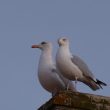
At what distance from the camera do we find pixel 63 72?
10602 mm

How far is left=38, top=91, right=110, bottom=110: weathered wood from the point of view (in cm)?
820

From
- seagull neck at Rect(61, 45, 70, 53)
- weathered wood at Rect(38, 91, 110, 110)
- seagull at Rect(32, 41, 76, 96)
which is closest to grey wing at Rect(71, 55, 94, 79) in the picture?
seagull neck at Rect(61, 45, 70, 53)

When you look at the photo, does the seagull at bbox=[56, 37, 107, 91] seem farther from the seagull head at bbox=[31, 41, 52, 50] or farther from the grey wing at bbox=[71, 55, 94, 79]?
the seagull head at bbox=[31, 41, 52, 50]

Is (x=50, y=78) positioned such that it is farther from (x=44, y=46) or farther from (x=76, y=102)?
(x=76, y=102)

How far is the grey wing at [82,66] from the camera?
36.1 ft

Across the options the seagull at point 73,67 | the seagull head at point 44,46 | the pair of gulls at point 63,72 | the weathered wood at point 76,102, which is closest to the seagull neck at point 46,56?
the pair of gulls at point 63,72

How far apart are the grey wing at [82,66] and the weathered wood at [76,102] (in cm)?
259

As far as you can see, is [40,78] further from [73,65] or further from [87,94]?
[87,94]

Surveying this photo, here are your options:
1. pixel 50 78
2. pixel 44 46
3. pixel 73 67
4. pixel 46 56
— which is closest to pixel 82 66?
pixel 73 67

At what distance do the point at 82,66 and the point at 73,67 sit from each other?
356 mm

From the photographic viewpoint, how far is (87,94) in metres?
8.41

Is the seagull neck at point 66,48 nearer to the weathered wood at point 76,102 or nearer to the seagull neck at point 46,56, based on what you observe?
the seagull neck at point 46,56

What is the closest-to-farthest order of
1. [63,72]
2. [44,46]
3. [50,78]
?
[63,72] < [50,78] < [44,46]

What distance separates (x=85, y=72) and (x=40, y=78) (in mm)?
1188
